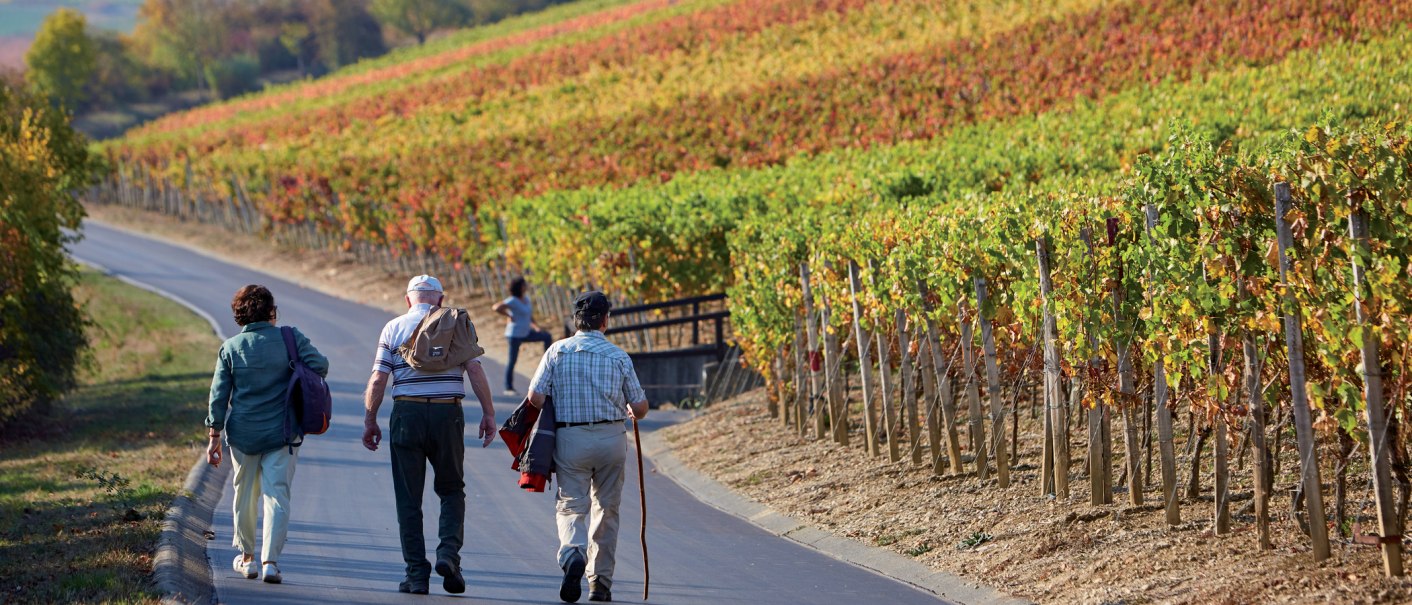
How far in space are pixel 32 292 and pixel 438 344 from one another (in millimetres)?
13131

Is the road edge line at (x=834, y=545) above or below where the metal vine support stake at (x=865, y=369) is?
below

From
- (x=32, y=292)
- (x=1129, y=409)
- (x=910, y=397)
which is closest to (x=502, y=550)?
(x=910, y=397)

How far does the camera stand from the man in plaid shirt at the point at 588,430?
28.9 feet

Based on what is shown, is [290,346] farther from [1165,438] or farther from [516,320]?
[516,320]

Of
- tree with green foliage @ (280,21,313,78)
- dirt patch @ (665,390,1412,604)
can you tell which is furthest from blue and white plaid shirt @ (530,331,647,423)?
tree with green foliage @ (280,21,313,78)

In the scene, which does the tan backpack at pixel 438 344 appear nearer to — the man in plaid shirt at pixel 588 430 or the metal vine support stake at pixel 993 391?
the man in plaid shirt at pixel 588 430

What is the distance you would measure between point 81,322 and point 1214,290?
16770 millimetres

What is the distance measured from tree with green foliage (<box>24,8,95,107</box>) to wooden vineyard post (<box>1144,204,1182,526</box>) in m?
88.4

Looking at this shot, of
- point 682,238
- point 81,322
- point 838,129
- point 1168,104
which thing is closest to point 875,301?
point 682,238

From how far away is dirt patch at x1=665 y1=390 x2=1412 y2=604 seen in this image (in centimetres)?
807

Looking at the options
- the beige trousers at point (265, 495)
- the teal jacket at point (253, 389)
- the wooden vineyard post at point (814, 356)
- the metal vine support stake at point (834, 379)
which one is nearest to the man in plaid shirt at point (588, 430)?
the teal jacket at point (253, 389)

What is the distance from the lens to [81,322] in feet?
68.6

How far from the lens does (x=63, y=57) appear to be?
8931cm

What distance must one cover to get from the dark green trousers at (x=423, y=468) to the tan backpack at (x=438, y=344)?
301 millimetres
